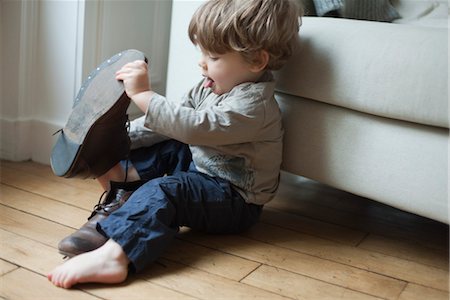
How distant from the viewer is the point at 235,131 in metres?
1.02

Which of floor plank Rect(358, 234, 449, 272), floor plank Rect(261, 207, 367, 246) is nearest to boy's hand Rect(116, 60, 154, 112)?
floor plank Rect(261, 207, 367, 246)

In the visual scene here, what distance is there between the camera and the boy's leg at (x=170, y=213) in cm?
92

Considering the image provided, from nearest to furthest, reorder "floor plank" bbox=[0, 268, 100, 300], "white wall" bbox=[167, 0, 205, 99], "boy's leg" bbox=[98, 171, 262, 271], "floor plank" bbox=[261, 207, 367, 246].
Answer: "floor plank" bbox=[0, 268, 100, 300], "boy's leg" bbox=[98, 171, 262, 271], "floor plank" bbox=[261, 207, 367, 246], "white wall" bbox=[167, 0, 205, 99]

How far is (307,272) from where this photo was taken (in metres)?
0.99

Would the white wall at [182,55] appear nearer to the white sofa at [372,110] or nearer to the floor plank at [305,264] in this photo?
the white sofa at [372,110]

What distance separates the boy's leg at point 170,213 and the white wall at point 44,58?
1.71ft

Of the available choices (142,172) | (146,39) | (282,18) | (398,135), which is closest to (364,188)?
(398,135)

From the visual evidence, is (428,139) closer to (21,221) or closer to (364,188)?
(364,188)

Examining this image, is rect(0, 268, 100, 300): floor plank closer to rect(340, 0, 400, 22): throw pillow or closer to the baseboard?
the baseboard

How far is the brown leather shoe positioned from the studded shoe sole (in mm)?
52

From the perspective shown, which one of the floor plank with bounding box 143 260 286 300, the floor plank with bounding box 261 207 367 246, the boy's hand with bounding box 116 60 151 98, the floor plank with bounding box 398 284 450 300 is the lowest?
the floor plank with bounding box 261 207 367 246

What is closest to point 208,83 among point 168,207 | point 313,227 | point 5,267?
point 168,207

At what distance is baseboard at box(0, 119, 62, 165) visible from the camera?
1.46 m

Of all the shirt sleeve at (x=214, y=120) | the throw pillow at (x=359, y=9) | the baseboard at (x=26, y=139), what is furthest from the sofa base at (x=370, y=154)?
the baseboard at (x=26, y=139)
